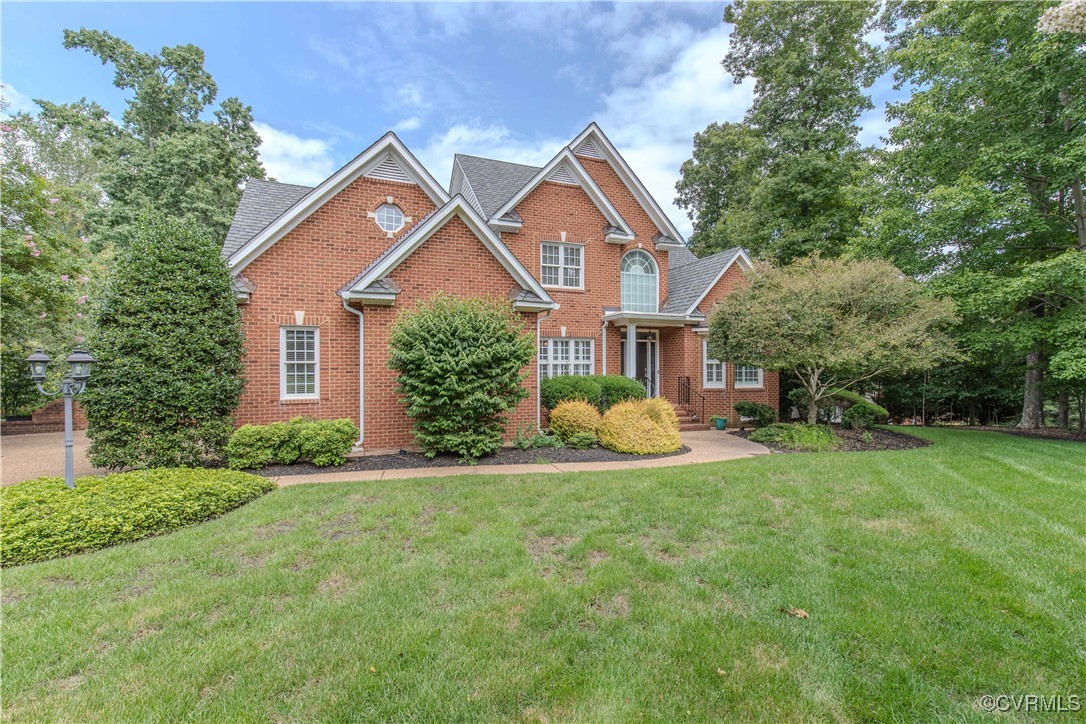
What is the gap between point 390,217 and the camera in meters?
11.3

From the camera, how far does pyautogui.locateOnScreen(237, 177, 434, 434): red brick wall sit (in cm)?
965

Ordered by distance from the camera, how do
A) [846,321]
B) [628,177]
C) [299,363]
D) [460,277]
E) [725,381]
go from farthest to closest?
[628,177] → [725,381] → [846,321] → [460,277] → [299,363]

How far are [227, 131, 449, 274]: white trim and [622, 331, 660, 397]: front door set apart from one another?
8233 mm

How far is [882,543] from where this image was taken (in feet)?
15.0

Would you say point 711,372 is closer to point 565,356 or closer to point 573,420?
point 565,356

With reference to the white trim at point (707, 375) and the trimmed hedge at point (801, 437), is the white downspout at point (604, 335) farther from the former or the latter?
the trimmed hedge at point (801, 437)

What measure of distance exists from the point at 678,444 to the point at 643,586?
6811mm

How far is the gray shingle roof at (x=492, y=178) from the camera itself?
14664 millimetres

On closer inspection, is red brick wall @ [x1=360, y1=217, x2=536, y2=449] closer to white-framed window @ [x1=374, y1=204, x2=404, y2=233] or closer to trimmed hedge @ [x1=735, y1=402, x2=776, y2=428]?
white-framed window @ [x1=374, y1=204, x2=404, y2=233]

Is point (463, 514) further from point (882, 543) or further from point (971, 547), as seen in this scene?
point (971, 547)

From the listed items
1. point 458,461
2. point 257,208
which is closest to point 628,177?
point 257,208

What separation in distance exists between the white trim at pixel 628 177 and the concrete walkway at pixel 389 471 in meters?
8.13

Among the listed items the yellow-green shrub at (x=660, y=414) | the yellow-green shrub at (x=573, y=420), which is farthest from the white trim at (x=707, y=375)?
the yellow-green shrub at (x=573, y=420)

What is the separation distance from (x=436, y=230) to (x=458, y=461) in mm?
5319
